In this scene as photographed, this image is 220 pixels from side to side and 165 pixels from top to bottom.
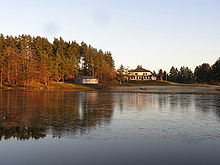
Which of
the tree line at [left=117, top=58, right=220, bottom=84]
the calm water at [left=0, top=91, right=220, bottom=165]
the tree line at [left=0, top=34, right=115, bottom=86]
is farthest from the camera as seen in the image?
the tree line at [left=117, top=58, right=220, bottom=84]

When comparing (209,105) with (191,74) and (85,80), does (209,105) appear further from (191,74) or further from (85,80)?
(191,74)

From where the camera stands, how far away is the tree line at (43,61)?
89375mm

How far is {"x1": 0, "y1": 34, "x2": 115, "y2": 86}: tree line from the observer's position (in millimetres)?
89375

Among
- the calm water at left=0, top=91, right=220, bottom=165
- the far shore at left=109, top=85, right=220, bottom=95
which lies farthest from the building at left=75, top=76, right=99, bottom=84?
the calm water at left=0, top=91, right=220, bottom=165

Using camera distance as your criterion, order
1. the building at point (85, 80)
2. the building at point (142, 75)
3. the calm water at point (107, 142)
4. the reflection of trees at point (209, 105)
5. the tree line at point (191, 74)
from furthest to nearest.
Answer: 1. the building at point (142, 75)
2. the tree line at point (191, 74)
3. the building at point (85, 80)
4. the reflection of trees at point (209, 105)
5. the calm water at point (107, 142)

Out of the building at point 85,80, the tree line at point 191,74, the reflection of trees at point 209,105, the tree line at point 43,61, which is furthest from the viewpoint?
the tree line at point 191,74

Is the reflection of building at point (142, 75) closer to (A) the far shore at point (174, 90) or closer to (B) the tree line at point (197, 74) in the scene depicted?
(B) the tree line at point (197, 74)

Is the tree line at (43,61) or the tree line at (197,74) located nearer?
the tree line at (43,61)

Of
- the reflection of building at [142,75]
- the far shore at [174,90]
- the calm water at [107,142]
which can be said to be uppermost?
the reflection of building at [142,75]

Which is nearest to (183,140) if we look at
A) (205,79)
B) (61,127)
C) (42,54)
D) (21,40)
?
(61,127)

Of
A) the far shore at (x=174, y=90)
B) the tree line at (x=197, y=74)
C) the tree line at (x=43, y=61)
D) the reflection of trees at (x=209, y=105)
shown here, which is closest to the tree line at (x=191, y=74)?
the tree line at (x=197, y=74)

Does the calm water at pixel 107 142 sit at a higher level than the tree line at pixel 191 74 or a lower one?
lower

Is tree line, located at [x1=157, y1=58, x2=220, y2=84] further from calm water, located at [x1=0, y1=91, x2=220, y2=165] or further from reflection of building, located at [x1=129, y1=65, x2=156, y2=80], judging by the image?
calm water, located at [x1=0, y1=91, x2=220, y2=165]

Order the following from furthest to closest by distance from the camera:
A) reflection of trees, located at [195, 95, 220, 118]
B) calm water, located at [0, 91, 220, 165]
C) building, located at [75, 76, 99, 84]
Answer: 1. building, located at [75, 76, 99, 84]
2. reflection of trees, located at [195, 95, 220, 118]
3. calm water, located at [0, 91, 220, 165]
